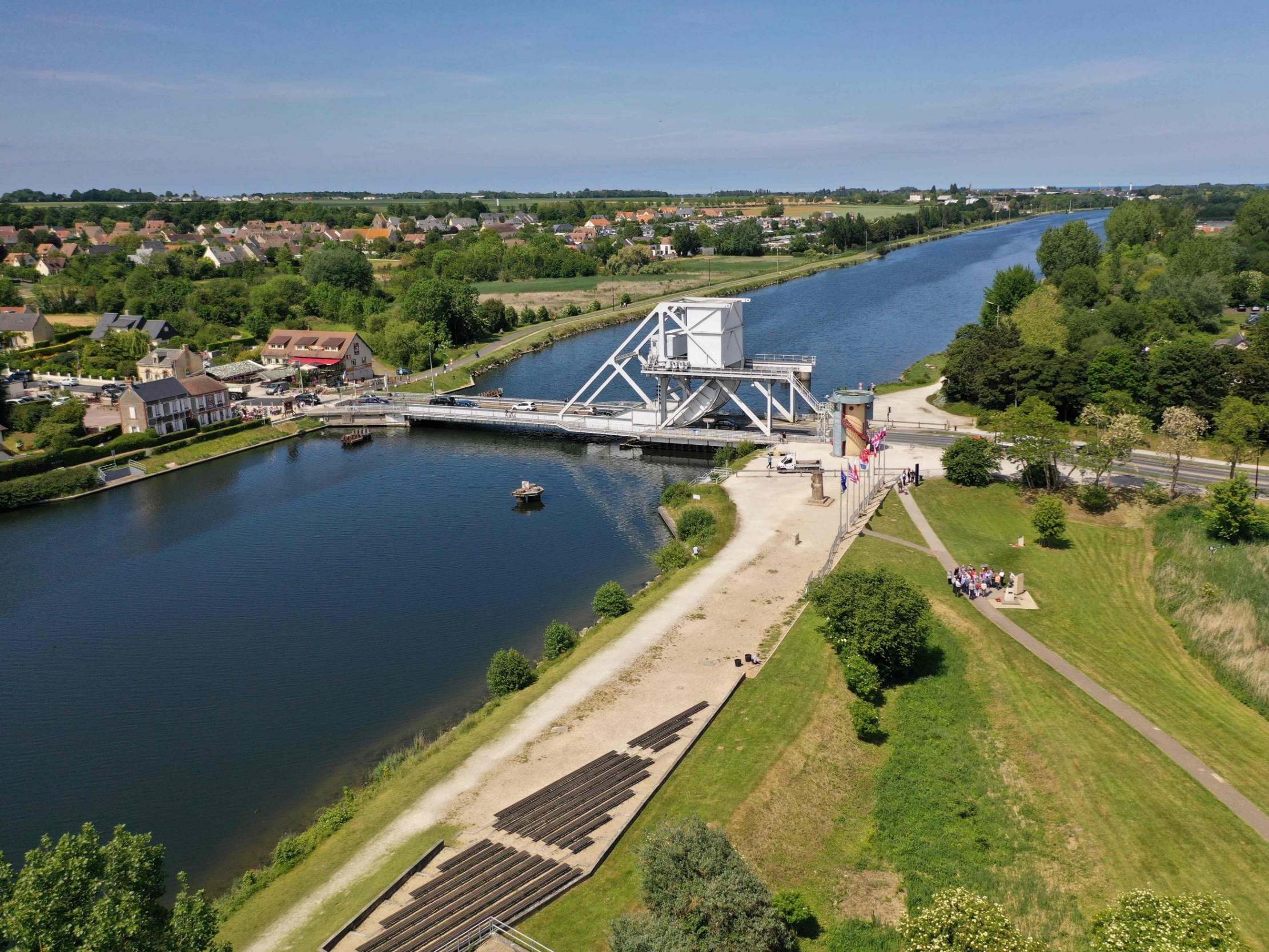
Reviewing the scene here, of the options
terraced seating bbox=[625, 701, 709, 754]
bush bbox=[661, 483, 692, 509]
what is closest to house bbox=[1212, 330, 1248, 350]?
bush bbox=[661, 483, 692, 509]

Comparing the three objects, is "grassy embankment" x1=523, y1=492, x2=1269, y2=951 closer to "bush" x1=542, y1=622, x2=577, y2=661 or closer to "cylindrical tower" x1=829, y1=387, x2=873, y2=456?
"bush" x1=542, y1=622, x2=577, y2=661

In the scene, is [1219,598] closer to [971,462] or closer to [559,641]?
[971,462]

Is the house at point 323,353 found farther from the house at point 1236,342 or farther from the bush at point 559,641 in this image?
the house at point 1236,342

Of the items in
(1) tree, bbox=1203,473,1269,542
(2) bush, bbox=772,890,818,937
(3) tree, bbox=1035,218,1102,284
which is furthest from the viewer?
(3) tree, bbox=1035,218,1102,284

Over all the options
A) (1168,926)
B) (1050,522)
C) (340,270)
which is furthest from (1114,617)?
(340,270)

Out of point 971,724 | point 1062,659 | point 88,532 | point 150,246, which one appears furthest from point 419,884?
point 150,246
